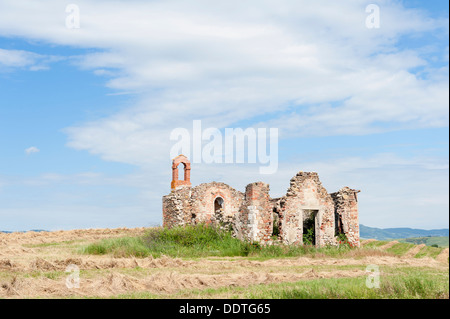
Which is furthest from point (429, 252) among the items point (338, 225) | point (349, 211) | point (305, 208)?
point (305, 208)

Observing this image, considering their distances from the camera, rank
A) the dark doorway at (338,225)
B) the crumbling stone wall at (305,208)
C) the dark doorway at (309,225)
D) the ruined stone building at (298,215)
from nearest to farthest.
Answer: the ruined stone building at (298,215) < the crumbling stone wall at (305,208) < the dark doorway at (309,225) < the dark doorway at (338,225)

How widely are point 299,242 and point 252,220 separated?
2675mm

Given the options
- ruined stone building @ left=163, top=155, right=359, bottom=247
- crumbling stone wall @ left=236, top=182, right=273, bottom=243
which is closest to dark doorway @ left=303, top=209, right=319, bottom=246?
ruined stone building @ left=163, top=155, right=359, bottom=247

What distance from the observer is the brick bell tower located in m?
33.6

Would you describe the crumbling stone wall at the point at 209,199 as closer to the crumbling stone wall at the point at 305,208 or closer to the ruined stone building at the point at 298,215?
the ruined stone building at the point at 298,215

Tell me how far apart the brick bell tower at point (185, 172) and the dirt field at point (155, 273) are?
40.6 feet

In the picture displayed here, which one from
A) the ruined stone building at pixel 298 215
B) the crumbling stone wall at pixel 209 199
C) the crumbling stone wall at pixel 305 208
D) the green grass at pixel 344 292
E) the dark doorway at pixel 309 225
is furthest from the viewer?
the crumbling stone wall at pixel 209 199

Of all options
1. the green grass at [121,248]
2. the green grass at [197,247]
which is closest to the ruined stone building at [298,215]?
the green grass at [197,247]

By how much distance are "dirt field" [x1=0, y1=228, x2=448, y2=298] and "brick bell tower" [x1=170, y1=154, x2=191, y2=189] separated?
12387mm

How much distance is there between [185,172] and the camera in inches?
1345

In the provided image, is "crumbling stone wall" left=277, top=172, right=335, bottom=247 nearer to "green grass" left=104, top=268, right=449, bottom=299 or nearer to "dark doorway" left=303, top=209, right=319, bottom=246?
"dark doorway" left=303, top=209, right=319, bottom=246

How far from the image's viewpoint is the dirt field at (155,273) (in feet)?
35.0

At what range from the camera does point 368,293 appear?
909 cm
